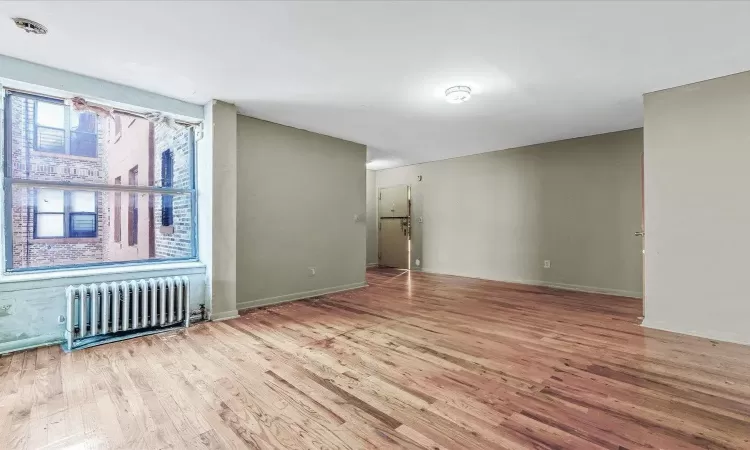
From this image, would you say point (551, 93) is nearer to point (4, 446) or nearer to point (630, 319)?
point (630, 319)

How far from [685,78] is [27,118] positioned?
6.11 meters

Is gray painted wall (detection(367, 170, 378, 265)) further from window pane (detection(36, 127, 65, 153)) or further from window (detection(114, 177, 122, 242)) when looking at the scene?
window pane (detection(36, 127, 65, 153))

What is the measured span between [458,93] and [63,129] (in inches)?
153

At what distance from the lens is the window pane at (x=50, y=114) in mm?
3076

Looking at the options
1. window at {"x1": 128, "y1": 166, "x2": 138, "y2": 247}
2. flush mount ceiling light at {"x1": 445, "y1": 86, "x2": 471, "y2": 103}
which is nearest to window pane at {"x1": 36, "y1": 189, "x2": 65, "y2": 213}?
window at {"x1": 128, "y1": 166, "x2": 138, "y2": 247}

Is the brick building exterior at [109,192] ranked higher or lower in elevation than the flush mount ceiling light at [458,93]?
lower

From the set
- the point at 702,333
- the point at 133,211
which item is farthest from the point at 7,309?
the point at 702,333

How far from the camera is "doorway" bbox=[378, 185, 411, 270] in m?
7.70

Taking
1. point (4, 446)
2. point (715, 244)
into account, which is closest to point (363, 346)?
point (4, 446)

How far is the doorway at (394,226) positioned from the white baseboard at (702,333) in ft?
15.6

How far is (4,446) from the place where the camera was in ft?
5.20

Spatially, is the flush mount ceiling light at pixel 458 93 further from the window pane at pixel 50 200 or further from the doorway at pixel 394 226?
the doorway at pixel 394 226

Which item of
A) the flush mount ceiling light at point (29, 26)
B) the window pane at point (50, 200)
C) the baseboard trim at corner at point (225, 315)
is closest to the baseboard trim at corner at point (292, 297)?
the baseboard trim at corner at point (225, 315)

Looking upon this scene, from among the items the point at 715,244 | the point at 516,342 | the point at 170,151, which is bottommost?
the point at 516,342
